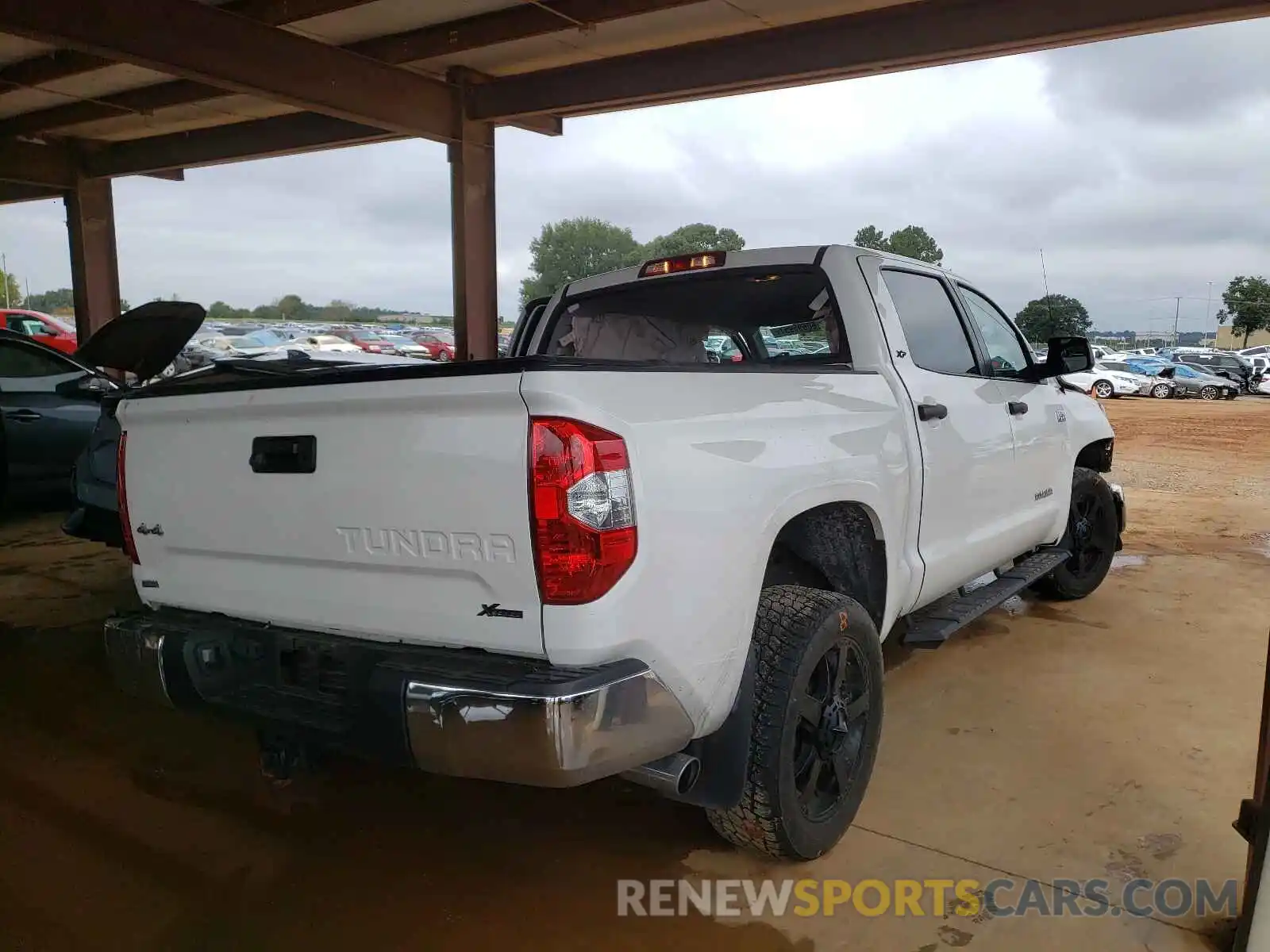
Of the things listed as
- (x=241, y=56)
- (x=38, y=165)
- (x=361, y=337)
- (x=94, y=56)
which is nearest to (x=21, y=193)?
(x=38, y=165)

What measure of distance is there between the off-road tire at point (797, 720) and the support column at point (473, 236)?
25.6 ft

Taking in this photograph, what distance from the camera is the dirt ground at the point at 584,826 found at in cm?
243

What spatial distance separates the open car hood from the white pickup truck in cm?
284

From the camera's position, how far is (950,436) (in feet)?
11.5

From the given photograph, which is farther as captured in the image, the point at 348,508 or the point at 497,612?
the point at 348,508

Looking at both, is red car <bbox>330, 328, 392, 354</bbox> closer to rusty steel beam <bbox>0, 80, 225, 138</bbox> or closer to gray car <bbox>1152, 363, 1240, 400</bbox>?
rusty steel beam <bbox>0, 80, 225, 138</bbox>

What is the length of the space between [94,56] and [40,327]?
9439mm

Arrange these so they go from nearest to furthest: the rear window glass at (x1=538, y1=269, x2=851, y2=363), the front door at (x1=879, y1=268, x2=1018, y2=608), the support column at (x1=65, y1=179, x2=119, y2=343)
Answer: the front door at (x1=879, y1=268, x2=1018, y2=608) → the rear window glass at (x1=538, y1=269, x2=851, y2=363) → the support column at (x1=65, y1=179, x2=119, y2=343)

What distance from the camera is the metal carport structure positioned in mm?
7145

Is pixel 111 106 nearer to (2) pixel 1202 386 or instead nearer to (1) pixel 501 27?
(1) pixel 501 27

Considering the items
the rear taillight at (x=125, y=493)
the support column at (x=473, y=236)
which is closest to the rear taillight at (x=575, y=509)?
the rear taillight at (x=125, y=493)

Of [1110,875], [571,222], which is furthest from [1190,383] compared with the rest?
[1110,875]

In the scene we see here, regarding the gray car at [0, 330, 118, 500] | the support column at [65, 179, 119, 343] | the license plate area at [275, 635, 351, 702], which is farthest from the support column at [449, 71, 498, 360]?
the license plate area at [275, 635, 351, 702]

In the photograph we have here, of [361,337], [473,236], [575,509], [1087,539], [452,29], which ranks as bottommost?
[1087,539]
